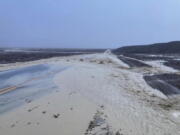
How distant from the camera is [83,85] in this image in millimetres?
13555

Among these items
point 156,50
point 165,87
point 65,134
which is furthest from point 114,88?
point 156,50

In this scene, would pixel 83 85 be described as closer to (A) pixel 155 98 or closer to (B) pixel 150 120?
(A) pixel 155 98

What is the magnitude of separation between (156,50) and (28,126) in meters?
64.0

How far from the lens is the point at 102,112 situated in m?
8.19

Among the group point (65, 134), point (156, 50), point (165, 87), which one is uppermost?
point (65, 134)

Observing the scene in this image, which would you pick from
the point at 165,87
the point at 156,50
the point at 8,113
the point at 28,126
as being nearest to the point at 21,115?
the point at 8,113

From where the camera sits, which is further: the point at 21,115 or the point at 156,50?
the point at 156,50

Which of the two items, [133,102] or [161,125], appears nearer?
[161,125]

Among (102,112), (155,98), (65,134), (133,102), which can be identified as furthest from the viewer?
(155,98)

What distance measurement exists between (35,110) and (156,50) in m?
62.5

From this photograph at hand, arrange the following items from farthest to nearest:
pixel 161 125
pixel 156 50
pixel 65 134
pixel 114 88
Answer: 1. pixel 156 50
2. pixel 114 88
3. pixel 161 125
4. pixel 65 134

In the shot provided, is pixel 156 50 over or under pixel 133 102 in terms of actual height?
under

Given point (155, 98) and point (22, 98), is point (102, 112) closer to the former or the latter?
point (155, 98)

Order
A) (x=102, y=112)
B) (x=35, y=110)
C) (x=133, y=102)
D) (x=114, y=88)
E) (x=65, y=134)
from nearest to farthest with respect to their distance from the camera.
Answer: (x=65, y=134), (x=102, y=112), (x=35, y=110), (x=133, y=102), (x=114, y=88)
